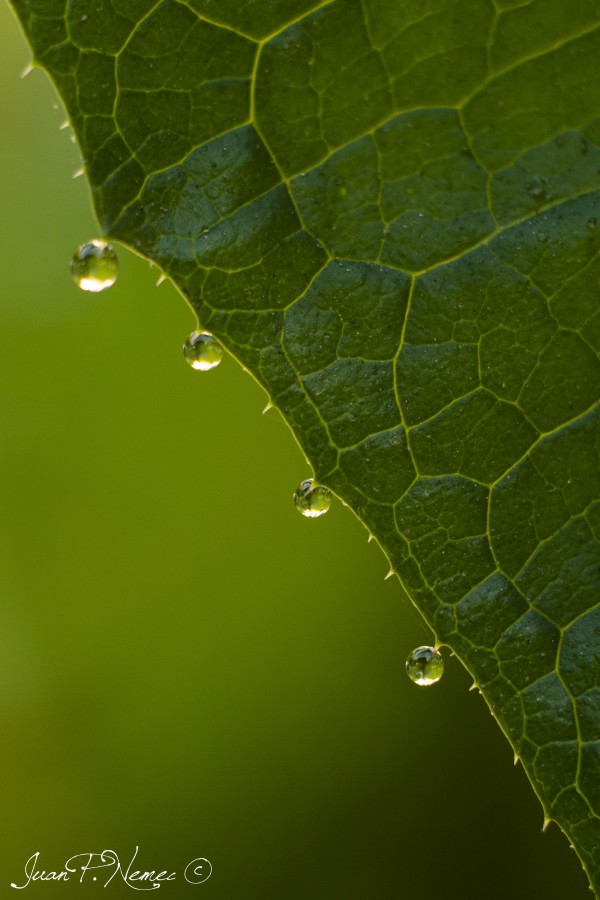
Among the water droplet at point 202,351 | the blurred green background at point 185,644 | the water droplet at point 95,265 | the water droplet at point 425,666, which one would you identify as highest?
the blurred green background at point 185,644

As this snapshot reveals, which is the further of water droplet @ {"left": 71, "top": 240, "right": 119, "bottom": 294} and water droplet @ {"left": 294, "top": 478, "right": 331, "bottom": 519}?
water droplet @ {"left": 294, "top": 478, "right": 331, "bottom": 519}

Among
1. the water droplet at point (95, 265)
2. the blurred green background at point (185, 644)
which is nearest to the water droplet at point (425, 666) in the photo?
the water droplet at point (95, 265)

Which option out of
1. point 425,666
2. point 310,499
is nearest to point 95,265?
point 310,499

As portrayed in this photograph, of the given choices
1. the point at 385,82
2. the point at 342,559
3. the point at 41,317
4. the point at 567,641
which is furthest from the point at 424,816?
the point at 385,82

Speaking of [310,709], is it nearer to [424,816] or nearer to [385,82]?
[424,816]
